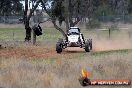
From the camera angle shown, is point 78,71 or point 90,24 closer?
point 78,71

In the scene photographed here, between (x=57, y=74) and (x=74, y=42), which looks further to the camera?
(x=74, y=42)

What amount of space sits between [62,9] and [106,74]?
27.5m

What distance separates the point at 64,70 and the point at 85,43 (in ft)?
43.4

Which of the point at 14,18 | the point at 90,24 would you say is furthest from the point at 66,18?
the point at 14,18

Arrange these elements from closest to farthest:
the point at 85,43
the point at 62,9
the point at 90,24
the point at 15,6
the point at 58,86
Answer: the point at 58,86, the point at 85,43, the point at 62,9, the point at 90,24, the point at 15,6

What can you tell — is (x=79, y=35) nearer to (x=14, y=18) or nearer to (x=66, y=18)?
(x=66, y=18)

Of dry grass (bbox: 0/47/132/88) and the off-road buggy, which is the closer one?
dry grass (bbox: 0/47/132/88)

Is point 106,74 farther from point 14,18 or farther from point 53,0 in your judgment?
point 14,18

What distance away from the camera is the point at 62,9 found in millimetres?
40031

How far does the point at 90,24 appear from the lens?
5891 centimetres

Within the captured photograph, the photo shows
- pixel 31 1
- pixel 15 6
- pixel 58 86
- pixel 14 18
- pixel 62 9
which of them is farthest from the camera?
pixel 15 6

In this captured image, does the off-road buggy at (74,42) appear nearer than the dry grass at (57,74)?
No

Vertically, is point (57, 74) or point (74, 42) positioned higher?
point (57, 74)

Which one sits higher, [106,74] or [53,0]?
[53,0]
